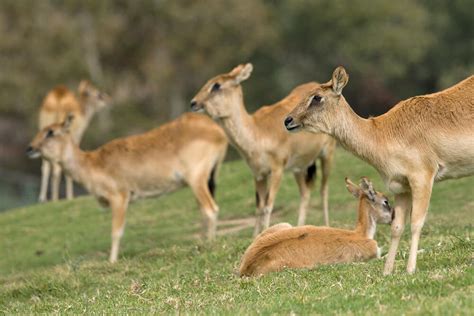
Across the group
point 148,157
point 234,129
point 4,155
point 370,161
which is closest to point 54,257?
point 148,157

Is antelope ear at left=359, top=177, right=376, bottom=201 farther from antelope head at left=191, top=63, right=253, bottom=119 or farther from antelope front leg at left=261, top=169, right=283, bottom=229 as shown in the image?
antelope head at left=191, top=63, right=253, bottom=119

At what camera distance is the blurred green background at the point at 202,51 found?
52562mm

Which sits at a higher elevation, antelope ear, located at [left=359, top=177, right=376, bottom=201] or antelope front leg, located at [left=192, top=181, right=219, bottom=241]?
antelope front leg, located at [left=192, top=181, right=219, bottom=241]

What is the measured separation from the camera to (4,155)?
5241cm

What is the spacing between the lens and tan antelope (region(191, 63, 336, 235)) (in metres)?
16.4

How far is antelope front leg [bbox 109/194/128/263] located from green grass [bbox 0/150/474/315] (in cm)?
41

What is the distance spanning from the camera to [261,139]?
53.8ft

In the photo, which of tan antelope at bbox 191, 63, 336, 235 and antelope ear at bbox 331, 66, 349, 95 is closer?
antelope ear at bbox 331, 66, 349, 95

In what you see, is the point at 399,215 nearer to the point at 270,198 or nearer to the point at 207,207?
the point at 270,198

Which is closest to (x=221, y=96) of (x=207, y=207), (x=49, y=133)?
(x=207, y=207)

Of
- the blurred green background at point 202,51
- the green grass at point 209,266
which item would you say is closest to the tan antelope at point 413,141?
the green grass at point 209,266

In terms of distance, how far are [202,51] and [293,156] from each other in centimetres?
3773

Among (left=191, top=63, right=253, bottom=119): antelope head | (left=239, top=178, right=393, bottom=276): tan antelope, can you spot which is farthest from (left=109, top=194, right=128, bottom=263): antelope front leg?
(left=239, top=178, right=393, bottom=276): tan antelope

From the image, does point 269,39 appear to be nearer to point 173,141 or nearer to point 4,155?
point 4,155
